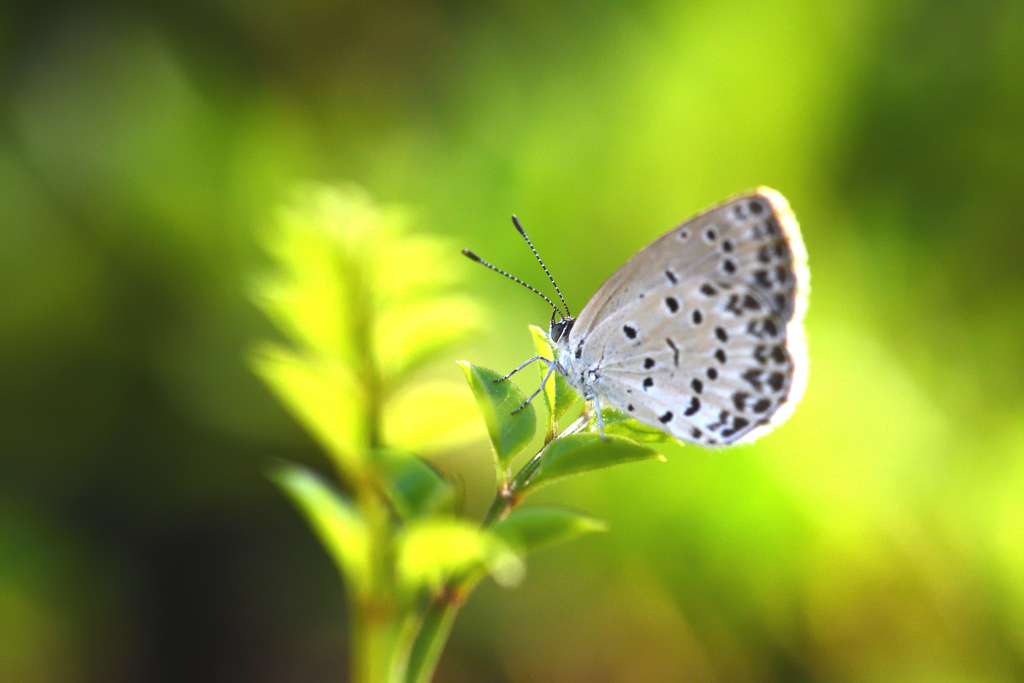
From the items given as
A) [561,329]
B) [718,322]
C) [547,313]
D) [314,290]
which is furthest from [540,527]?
[547,313]

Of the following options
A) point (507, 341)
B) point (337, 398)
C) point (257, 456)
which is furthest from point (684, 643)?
point (337, 398)

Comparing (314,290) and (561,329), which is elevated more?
(561,329)

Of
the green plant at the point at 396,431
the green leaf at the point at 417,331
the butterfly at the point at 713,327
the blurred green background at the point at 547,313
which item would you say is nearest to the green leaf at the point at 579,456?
the green plant at the point at 396,431

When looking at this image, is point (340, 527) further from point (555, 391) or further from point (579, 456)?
point (555, 391)

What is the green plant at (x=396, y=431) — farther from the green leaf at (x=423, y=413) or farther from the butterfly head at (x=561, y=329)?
the butterfly head at (x=561, y=329)

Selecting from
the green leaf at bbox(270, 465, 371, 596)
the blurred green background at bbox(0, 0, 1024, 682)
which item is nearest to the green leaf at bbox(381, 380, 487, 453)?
the green leaf at bbox(270, 465, 371, 596)

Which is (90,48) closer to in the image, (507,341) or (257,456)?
(257,456)

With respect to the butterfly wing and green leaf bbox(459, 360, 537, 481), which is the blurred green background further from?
green leaf bbox(459, 360, 537, 481)
